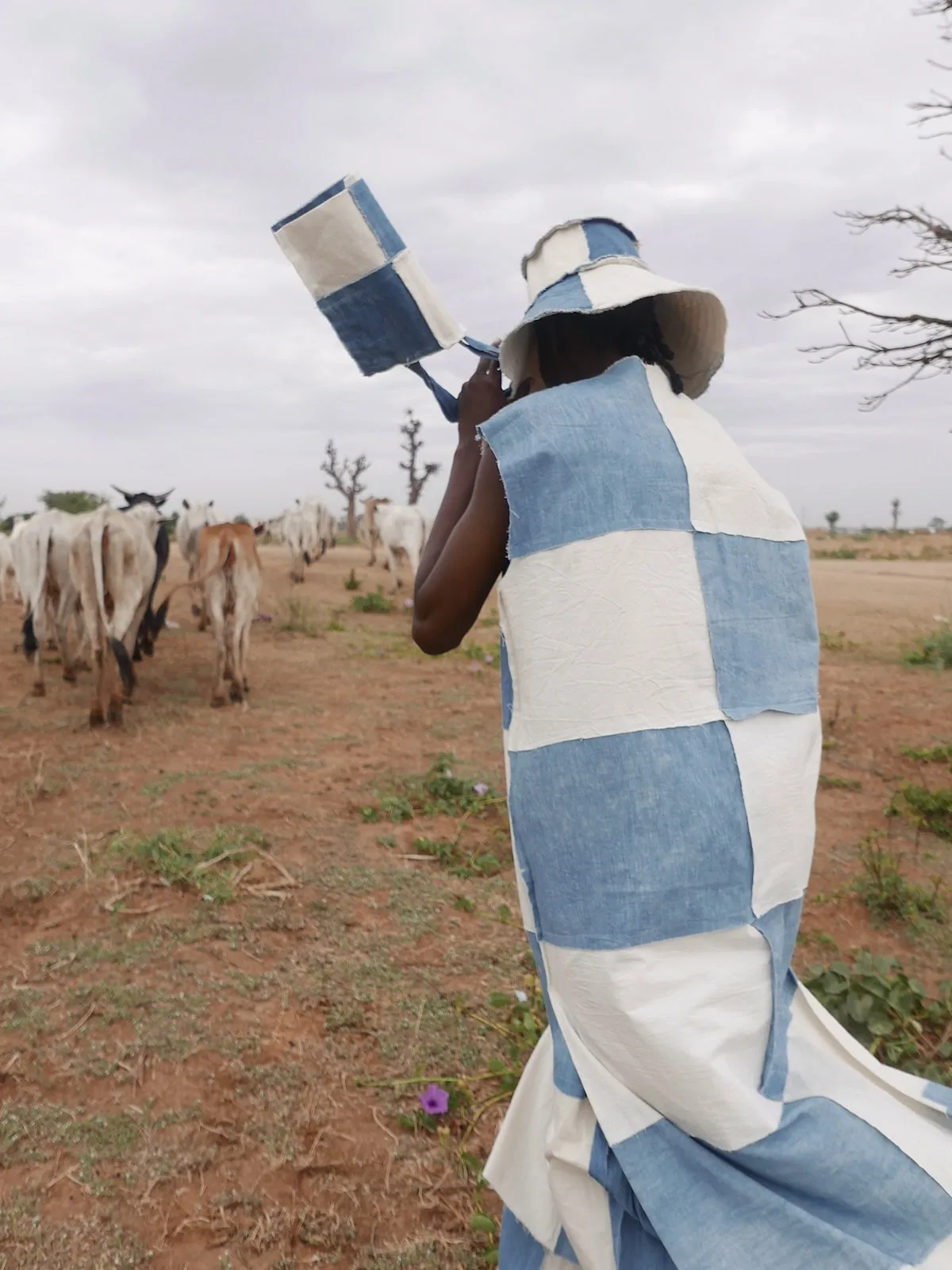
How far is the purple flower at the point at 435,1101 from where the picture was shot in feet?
7.07

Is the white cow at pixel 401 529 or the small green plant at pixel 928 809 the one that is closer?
the small green plant at pixel 928 809

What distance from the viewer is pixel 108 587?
5.87m

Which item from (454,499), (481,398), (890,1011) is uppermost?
(481,398)

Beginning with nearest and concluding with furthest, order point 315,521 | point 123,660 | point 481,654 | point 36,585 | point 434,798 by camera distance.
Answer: point 434,798
point 123,660
point 36,585
point 481,654
point 315,521

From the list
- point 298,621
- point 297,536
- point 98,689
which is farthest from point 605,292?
point 297,536

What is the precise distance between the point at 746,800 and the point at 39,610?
22.5ft

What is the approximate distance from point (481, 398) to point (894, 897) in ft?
8.79

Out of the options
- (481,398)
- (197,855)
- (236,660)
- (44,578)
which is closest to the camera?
(481,398)

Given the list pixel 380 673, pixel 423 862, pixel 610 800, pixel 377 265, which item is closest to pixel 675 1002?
pixel 610 800

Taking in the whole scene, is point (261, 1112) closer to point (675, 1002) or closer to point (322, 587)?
point (675, 1002)

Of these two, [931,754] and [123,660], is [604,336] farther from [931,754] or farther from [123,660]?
[123,660]

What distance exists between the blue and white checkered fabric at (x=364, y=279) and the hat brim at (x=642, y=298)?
0.23 metres

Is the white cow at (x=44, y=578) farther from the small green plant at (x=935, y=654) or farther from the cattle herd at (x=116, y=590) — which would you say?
the small green plant at (x=935, y=654)

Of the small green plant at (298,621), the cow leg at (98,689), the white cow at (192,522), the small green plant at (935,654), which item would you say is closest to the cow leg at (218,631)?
the cow leg at (98,689)
